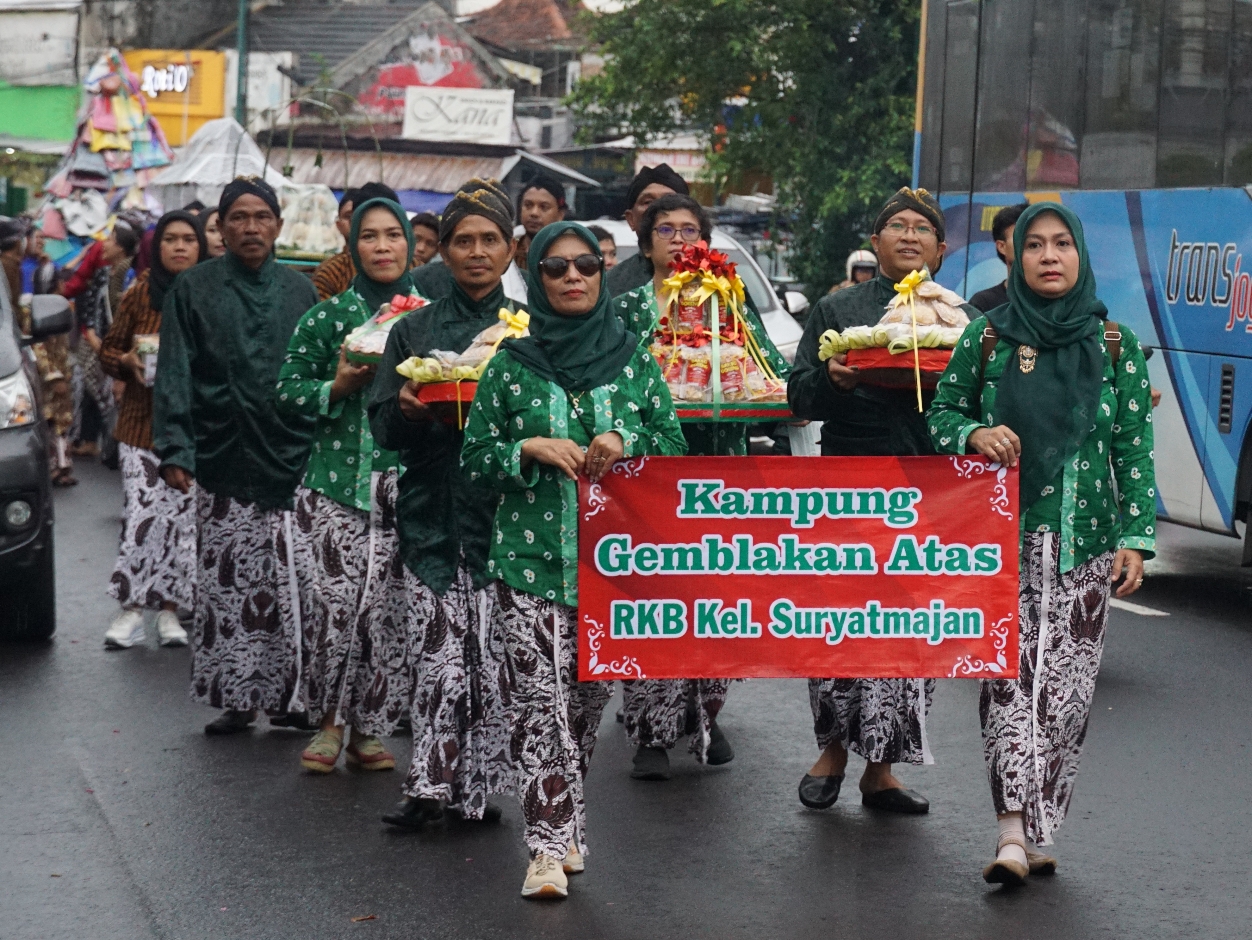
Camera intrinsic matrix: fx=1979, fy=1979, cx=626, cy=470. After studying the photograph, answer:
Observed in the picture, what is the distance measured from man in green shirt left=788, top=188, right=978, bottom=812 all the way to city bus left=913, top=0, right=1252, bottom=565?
4.58m

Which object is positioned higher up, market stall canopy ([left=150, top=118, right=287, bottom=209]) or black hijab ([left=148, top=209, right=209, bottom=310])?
market stall canopy ([left=150, top=118, right=287, bottom=209])

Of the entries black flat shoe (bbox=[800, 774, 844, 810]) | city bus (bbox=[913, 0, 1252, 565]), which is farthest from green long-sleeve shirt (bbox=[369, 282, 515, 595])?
city bus (bbox=[913, 0, 1252, 565])

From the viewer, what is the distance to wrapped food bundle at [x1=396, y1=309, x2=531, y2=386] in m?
5.46

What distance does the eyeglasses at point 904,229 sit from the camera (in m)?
6.08

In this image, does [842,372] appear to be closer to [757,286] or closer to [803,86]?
[757,286]

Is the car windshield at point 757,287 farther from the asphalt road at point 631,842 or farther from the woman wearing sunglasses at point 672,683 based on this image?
the woman wearing sunglasses at point 672,683

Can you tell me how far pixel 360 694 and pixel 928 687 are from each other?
186cm

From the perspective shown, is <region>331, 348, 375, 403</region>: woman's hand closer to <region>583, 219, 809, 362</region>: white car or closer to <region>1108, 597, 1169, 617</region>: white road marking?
<region>1108, 597, 1169, 617</region>: white road marking

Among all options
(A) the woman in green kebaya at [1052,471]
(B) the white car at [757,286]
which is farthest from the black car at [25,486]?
(B) the white car at [757,286]

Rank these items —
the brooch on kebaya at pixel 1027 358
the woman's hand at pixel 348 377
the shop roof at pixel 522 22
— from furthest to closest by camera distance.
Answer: the shop roof at pixel 522 22 < the woman's hand at pixel 348 377 < the brooch on kebaya at pixel 1027 358

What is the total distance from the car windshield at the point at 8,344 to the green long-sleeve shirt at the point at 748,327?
335 centimetres

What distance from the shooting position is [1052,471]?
5207mm

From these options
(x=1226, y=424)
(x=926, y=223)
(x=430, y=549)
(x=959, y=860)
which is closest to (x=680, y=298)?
(x=926, y=223)

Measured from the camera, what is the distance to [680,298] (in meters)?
6.58
